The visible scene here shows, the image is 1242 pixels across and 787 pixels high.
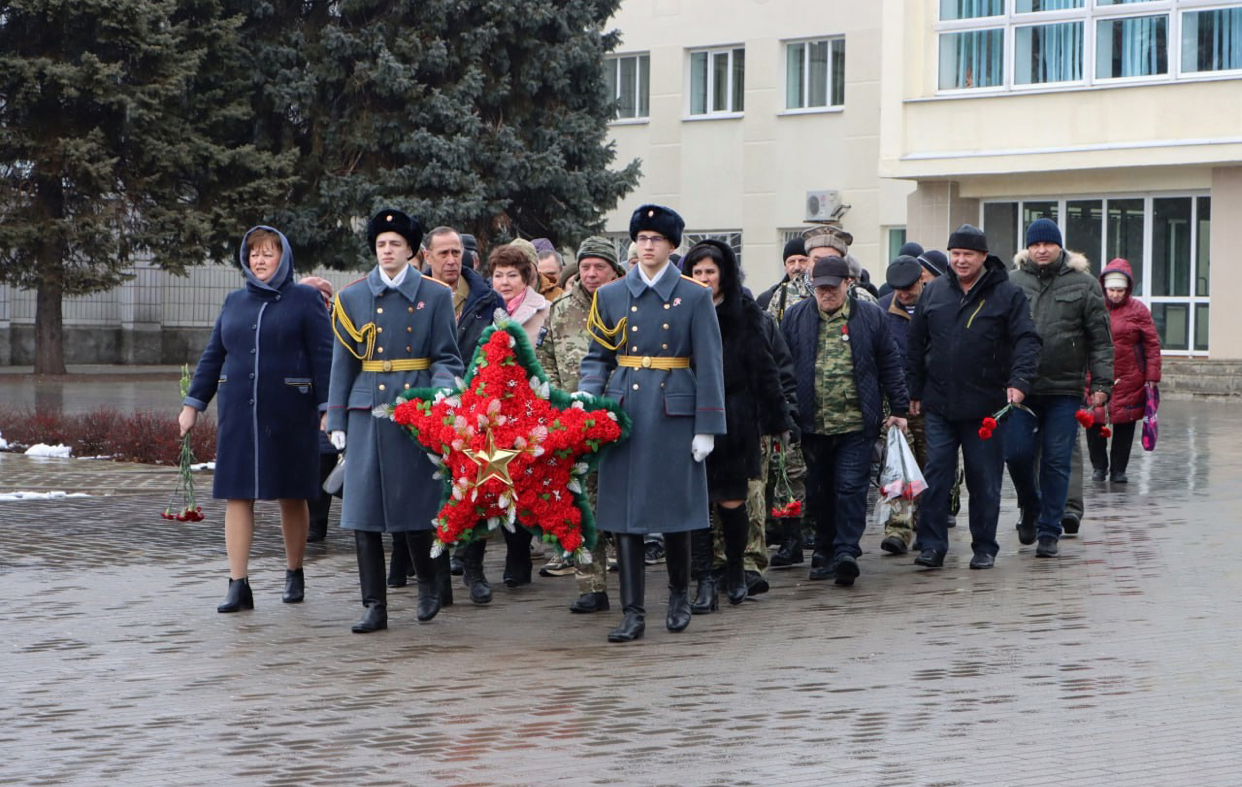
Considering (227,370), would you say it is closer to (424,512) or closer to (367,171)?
Result: (424,512)

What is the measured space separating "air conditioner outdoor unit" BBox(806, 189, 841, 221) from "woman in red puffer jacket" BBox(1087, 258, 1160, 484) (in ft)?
70.0

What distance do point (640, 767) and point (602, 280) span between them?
14.2 ft

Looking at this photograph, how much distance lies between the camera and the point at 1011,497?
49.2 ft

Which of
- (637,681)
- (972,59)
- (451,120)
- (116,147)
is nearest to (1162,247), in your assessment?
(972,59)

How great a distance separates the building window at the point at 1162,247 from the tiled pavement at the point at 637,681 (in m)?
21.8

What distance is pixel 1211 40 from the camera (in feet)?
102

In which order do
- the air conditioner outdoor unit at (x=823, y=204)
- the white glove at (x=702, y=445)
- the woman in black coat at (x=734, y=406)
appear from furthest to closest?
1. the air conditioner outdoor unit at (x=823, y=204)
2. the woman in black coat at (x=734, y=406)
3. the white glove at (x=702, y=445)

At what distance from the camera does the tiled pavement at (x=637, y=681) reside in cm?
608

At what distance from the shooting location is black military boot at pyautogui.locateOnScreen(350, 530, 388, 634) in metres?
8.73

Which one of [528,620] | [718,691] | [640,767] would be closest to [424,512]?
[528,620]

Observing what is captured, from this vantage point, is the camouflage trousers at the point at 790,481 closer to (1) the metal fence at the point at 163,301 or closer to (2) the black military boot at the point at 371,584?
(2) the black military boot at the point at 371,584

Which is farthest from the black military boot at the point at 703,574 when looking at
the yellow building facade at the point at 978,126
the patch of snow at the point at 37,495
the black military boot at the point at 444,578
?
the yellow building facade at the point at 978,126

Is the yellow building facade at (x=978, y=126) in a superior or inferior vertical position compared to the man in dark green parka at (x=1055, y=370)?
superior

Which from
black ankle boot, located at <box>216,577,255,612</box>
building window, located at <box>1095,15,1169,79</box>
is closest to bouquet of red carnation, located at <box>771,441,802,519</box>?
black ankle boot, located at <box>216,577,255,612</box>
